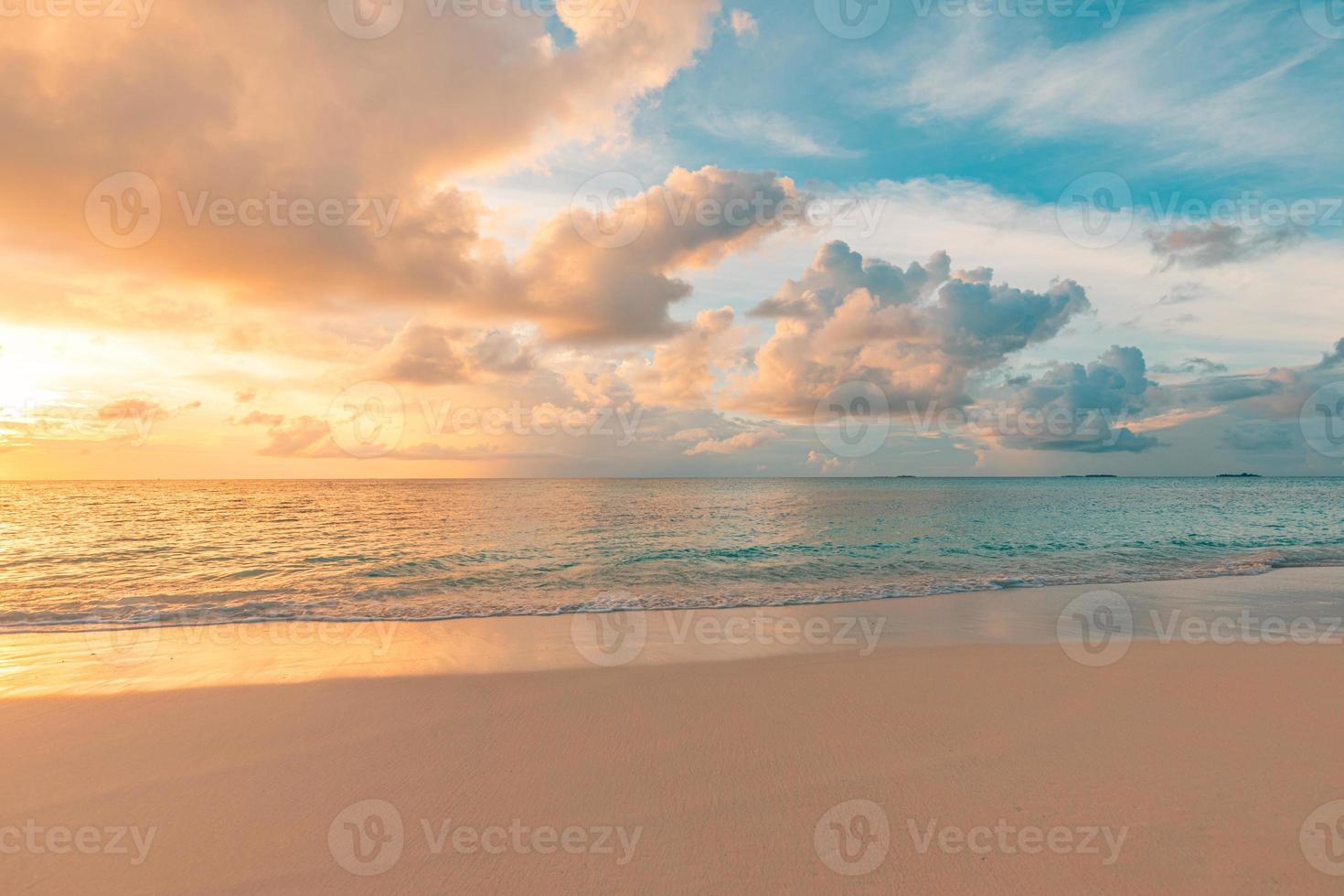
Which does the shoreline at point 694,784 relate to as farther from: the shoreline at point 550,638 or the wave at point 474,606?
the wave at point 474,606

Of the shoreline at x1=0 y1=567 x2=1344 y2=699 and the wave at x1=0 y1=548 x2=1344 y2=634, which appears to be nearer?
the shoreline at x1=0 y1=567 x2=1344 y2=699

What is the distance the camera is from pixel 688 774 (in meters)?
5.26

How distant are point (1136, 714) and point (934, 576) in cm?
1292

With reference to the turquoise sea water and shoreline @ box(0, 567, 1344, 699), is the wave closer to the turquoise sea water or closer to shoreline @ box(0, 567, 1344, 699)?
the turquoise sea water

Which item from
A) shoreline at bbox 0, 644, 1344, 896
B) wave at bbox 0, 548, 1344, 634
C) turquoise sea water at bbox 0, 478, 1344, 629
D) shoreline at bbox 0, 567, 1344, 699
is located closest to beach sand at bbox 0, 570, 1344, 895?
shoreline at bbox 0, 644, 1344, 896

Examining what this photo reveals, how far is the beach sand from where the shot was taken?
4.06 metres

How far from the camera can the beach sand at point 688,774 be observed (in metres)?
4.06

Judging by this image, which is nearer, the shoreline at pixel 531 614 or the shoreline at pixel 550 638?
the shoreline at pixel 550 638

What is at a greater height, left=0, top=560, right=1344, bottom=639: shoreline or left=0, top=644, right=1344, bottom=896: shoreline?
left=0, top=644, right=1344, bottom=896: shoreline

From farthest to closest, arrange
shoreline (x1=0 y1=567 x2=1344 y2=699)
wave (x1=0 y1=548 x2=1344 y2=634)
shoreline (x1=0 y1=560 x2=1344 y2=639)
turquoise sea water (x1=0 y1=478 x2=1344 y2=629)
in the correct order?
turquoise sea water (x1=0 y1=478 x2=1344 y2=629), wave (x1=0 y1=548 x2=1344 y2=634), shoreline (x1=0 y1=560 x2=1344 y2=639), shoreline (x1=0 y1=567 x2=1344 y2=699)

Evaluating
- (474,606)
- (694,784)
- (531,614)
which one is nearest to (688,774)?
(694,784)

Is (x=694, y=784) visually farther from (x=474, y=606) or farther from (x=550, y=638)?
(x=474, y=606)

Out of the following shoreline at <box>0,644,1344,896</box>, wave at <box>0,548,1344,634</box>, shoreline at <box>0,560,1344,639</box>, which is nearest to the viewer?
shoreline at <box>0,644,1344,896</box>

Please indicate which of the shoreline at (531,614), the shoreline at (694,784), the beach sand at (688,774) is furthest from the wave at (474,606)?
the shoreline at (694,784)
